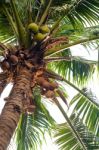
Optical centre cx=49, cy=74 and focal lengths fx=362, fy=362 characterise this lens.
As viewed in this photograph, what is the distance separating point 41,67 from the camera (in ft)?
16.6

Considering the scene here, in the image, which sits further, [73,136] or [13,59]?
[73,136]

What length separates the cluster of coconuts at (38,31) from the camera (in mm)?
4883

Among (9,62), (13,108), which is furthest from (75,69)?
(13,108)

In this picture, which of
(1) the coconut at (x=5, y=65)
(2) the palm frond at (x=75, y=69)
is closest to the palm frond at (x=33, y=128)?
(2) the palm frond at (x=75, y=69)

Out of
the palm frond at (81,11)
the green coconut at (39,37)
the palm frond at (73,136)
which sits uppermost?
the palm frond at (81,11)

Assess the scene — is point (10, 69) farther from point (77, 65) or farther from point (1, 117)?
point (77, 65)

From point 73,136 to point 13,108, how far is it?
6.73ft

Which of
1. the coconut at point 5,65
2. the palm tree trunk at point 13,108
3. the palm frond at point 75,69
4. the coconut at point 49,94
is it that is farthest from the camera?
the palm frond at point 75,69

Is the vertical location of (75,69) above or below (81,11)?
below

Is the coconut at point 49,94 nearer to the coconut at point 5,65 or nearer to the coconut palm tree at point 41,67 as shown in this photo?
the coconut palm tree at point 41,67

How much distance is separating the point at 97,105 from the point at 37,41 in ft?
5.68

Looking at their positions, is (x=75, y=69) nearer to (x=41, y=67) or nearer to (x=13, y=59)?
(x=41, y=67)

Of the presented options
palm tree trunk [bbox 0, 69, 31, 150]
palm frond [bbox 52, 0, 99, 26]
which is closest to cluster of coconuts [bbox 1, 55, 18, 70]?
palm tree trunk [bbox 0, 69, 31, 150]

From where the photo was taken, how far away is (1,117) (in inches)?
164
